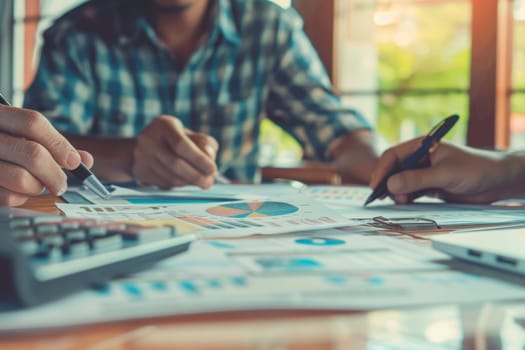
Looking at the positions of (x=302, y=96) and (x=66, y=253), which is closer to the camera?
(x=66, y=253)

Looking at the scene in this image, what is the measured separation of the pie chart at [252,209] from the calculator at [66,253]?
203 millimetres

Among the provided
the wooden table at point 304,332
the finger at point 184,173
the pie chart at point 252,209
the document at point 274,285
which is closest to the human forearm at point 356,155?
the finger at point 184,173

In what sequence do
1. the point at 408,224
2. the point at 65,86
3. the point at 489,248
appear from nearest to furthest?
the point at 489,248, the point at 408,224, the point at 65,86

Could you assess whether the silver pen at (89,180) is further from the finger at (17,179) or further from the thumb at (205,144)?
the thumb at (205,144)

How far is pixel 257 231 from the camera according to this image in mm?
463

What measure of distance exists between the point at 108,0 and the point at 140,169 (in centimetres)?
80

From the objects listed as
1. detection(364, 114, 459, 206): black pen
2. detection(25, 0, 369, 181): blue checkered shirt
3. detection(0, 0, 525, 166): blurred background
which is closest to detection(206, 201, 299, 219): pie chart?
detection(364, 114, 459, 206): black pen

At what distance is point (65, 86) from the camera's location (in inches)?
52.5

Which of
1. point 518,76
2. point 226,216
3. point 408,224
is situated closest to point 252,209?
point 226,216

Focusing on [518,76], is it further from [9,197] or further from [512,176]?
[9,197]

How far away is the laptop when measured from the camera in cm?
33

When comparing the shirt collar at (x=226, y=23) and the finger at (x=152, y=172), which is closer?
the finger at (x=152, y=172)

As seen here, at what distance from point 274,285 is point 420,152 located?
461 millimetres

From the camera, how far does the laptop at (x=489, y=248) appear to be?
0.33 m
